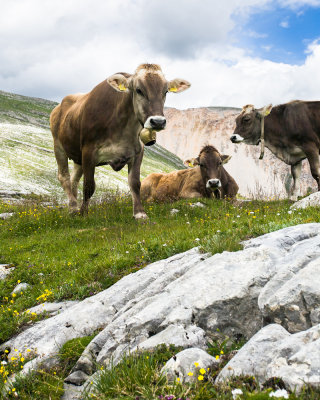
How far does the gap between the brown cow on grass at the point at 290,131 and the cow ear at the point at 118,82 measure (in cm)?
731

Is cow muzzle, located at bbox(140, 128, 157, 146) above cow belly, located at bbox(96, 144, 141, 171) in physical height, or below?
above

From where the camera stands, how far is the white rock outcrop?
12.1ft

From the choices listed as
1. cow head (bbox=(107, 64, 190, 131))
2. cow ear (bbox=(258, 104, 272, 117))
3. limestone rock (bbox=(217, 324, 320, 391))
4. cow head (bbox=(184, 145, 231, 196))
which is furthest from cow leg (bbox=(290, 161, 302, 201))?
limestone rock (bbox=(217, 324, 320, 391))

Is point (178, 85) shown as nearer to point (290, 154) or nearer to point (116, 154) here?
point (116, 154)

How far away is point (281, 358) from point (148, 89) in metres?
8.65

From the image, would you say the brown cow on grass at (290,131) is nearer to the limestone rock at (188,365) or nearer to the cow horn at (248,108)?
the cow horn at (248,108)

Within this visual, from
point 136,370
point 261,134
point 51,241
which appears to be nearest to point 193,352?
point 136,370

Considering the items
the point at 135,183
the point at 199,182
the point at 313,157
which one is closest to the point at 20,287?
the point at 135,183

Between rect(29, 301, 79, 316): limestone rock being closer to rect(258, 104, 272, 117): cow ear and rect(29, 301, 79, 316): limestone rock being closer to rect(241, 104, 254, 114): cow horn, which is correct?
rect(258, 104, 272, 117): cow ear

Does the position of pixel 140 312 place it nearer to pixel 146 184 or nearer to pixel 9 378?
pixel 9 378

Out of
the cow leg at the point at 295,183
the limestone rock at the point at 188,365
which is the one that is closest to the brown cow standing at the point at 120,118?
the cow leg at the point at 295,183

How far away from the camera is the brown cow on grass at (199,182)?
17.1 meters

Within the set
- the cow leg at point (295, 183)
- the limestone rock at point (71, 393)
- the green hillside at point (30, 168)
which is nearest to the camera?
the limestone rock at point (71, 393)

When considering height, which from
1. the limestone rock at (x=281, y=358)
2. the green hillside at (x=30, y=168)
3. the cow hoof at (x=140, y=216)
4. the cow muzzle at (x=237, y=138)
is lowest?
the green hillside at (x=30, y=168)
